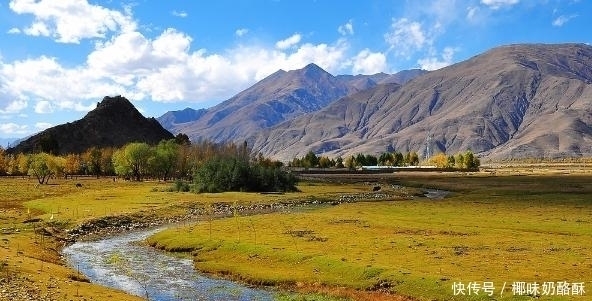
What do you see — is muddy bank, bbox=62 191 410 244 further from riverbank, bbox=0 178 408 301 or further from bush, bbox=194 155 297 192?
bush, bbox=194 155 297 192

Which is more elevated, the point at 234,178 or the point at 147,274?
the point at 234,178

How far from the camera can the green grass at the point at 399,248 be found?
40625 millimetres

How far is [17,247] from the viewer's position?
5331 centimetres

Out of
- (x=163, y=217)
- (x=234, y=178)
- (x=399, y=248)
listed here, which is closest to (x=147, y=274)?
(x=399, y=248)

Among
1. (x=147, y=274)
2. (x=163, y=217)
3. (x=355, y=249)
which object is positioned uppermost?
(x=163, y=217)

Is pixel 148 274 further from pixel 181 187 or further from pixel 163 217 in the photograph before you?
pixel 181 187

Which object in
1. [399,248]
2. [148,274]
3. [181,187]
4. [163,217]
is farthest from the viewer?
[181,187]

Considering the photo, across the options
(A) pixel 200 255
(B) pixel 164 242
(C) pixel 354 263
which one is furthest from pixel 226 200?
(C) pixel 354 263

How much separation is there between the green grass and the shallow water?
2704 millimetres

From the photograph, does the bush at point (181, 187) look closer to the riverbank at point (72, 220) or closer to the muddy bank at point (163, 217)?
the riverbank at point (72, 220)

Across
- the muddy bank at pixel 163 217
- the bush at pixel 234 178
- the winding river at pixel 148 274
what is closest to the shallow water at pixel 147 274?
the winding river at pixel 148 274

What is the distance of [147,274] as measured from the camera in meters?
46.7

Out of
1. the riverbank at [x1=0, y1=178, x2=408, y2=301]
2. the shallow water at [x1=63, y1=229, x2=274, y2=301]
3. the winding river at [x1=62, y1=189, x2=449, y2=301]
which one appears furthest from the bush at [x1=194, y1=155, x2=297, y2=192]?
the shallow water at [x1=63, y1=229, x2=274, y2=301]

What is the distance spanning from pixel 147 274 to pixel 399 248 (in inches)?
947
